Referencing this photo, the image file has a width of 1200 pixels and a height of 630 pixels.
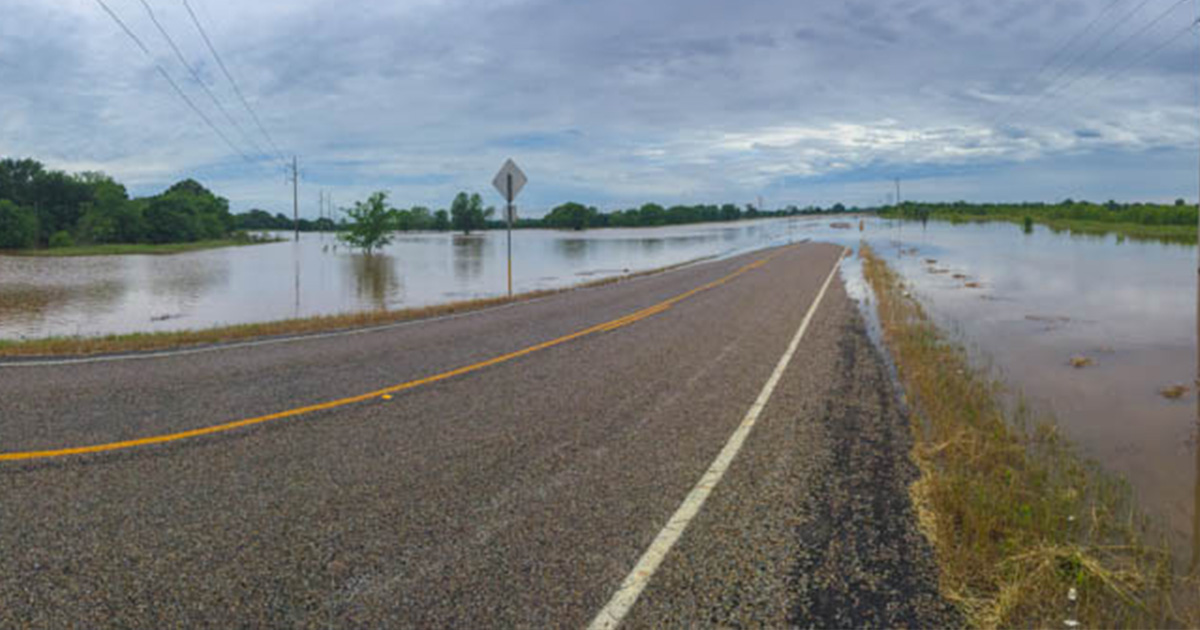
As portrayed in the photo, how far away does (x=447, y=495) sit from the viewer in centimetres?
482

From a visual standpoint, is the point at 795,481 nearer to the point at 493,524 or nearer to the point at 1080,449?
the point at 493,524

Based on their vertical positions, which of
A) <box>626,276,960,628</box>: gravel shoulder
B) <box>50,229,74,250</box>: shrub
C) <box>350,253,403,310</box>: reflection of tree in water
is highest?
<box>50,229,74,250</box>: shrub

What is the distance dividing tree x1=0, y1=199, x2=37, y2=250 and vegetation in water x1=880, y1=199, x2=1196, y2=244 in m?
136

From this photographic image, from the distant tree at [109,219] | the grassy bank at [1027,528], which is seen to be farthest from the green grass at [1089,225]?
the distant tree at [109,219]

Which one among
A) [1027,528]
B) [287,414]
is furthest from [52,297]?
[1027,528]

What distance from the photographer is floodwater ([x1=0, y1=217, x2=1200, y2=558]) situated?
25.7ft

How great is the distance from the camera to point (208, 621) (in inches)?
129

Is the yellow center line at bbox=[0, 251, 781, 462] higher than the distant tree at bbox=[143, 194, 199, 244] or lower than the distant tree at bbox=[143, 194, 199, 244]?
lower

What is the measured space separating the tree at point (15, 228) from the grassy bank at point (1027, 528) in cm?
11492

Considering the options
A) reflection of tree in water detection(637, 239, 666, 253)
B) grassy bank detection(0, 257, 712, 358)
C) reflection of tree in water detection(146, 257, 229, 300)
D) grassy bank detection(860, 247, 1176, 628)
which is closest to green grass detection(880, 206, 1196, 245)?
reflection of tree in water detection(637, 239, 666, 253)

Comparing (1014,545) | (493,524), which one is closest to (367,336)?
(493,524)

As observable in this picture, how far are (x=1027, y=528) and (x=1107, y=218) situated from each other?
137799mm

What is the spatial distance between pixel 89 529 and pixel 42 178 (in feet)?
431

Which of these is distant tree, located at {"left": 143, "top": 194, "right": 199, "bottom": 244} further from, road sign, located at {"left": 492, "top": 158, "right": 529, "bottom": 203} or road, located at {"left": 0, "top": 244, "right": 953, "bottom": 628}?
road, located at {"left": 0, "top": 244, "right": 953, "bottom": 628}
